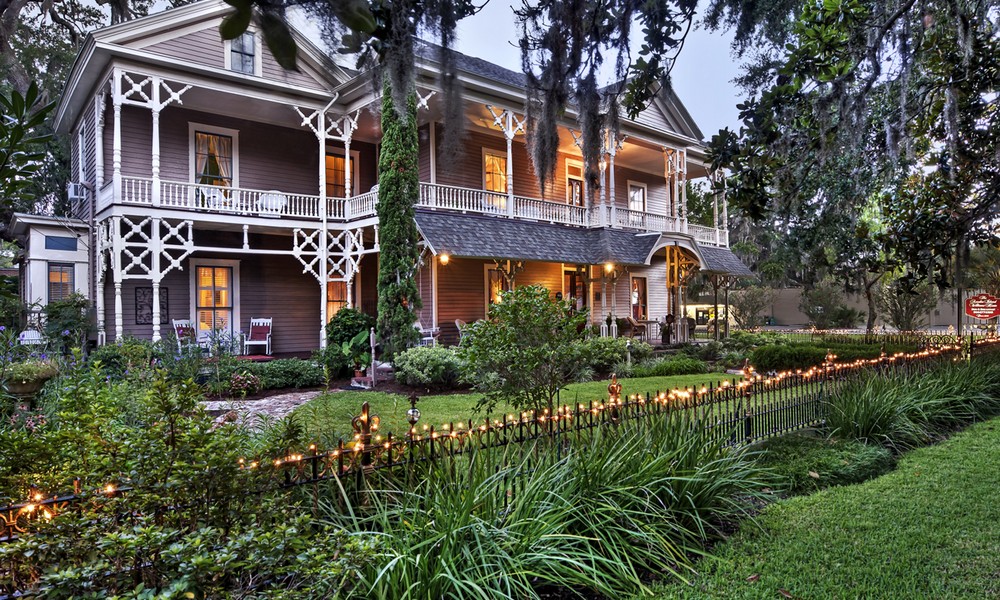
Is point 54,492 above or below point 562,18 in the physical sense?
below

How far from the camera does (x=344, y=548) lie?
2.57m

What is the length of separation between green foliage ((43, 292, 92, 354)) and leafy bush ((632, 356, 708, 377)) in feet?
42.1

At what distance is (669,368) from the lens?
13.8 meters

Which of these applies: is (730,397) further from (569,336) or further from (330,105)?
(330,105)

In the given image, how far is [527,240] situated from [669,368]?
523 cm

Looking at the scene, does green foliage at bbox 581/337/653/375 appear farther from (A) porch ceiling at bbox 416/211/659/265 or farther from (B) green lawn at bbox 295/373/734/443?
(A) porch ceiling at bbox 416/211/659/265

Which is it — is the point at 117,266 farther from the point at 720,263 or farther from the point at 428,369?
the point at 720,263

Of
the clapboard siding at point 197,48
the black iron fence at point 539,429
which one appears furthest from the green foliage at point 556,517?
the clapboard siding at point 197,48

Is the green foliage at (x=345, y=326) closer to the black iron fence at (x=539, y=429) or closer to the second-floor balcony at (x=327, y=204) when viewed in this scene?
the second-floor balcony at (x=327, y=204)

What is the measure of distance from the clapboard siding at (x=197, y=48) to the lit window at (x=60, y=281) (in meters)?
6.12

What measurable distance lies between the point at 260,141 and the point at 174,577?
15.5 meters

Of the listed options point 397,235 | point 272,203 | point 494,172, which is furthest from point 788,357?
point 272,203

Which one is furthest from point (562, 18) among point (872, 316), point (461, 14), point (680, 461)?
point (872, 316)

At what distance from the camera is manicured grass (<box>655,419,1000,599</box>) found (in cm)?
333
